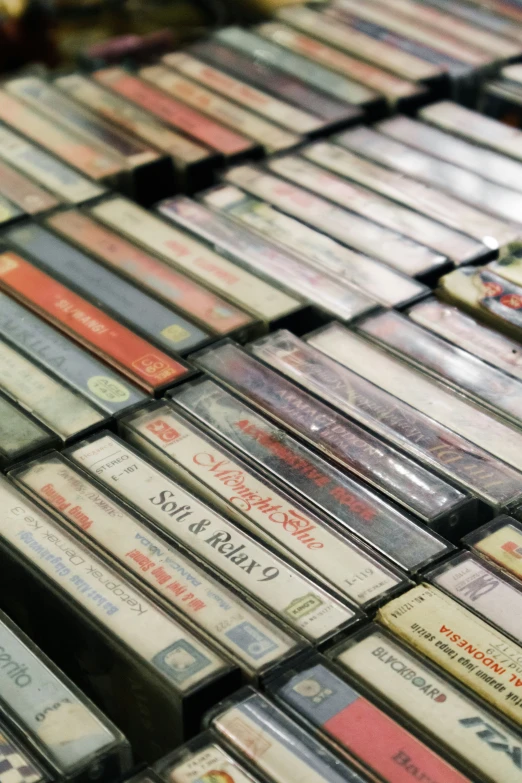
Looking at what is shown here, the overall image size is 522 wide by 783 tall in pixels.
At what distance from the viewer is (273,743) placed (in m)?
1.24

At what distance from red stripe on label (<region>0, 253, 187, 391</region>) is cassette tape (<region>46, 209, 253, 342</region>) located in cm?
12

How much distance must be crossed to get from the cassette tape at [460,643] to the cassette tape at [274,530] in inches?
1.5

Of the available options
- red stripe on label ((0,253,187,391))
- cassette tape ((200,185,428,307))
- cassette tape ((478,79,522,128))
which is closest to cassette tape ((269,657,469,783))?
red stripe on label ((0,253,187,391))

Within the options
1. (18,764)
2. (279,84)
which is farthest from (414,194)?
(18,764)

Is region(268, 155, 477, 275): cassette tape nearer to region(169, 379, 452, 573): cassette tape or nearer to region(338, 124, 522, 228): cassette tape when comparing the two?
region(338, 124, 522, 228): cassette tape

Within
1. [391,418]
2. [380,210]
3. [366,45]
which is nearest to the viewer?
[391,418]

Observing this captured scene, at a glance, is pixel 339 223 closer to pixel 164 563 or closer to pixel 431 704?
pixel 164 563

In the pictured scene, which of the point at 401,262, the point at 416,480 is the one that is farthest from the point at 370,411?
the point at 401,262

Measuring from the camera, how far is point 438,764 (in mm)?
1221

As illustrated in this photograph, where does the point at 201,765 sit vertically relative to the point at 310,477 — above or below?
below

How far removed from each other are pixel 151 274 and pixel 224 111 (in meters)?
0.69

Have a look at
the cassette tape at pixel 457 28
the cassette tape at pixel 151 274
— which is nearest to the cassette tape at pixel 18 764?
the cassette tape at pixel 151 274

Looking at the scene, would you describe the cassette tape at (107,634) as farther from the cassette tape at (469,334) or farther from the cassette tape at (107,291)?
the cassette tape at (469,334)

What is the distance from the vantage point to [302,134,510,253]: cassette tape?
2113mm
